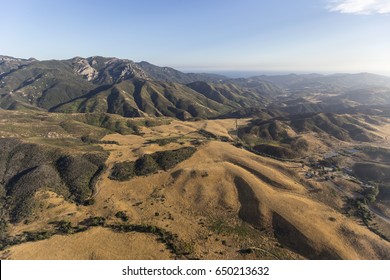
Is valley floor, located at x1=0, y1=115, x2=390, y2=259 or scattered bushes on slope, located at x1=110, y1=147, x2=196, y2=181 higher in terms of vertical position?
scattered bushes on slope, located at x1=110, y1=147, x2=196, y2=181

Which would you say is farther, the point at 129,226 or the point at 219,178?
the point at 219,178

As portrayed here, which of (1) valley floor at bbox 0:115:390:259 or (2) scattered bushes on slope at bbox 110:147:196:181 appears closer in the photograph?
(1) valley floor at bbox 0:115:390:259

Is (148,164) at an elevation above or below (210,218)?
above

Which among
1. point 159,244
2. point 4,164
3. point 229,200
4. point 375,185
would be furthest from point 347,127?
point 4,164

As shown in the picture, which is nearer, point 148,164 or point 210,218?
point 210,218

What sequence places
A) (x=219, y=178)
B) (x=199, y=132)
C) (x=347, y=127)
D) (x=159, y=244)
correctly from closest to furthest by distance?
1. (x=159, y=244)
2. (x=219, y=178)
3. (x=199, y=132)
4. (x=347, y=127)

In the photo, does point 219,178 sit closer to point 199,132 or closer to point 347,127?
point 199,132

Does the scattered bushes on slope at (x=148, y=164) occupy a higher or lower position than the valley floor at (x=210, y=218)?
higher

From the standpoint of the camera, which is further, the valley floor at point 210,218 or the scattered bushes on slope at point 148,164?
the scattered bushes on slope at point 148,164
